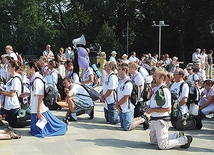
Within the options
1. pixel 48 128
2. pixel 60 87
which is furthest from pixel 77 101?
pixel 60 87

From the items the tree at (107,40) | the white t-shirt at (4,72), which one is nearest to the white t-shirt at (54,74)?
the white t-shirt at (4,72)

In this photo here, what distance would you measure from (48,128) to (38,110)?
531mm

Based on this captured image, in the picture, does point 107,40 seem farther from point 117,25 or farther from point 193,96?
point 193,96

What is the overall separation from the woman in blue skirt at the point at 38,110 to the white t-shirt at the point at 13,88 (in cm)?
50

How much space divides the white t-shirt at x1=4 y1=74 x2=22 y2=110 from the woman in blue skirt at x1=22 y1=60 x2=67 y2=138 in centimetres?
50

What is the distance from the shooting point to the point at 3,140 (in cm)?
709

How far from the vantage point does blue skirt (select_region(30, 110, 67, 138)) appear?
7391 mm

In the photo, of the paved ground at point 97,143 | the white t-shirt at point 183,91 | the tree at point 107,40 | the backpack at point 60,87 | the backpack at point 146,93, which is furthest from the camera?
the tree at point 107,40

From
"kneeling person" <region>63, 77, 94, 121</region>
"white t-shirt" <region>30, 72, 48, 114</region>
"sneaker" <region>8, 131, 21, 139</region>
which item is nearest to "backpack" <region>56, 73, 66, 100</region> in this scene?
"kneeling person" <region>63, 77, 94, 121</region>

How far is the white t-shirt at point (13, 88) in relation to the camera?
7.72 meters

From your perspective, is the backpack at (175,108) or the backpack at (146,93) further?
the backpack at (146,93)

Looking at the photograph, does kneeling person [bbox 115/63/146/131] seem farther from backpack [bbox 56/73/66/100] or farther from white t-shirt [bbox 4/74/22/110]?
backpack [bbox 56/73/66/100]

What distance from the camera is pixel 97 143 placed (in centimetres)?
703

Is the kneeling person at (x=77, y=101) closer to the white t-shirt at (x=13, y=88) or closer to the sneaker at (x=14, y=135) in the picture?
the white t-shirt at (x=13, y=88)
